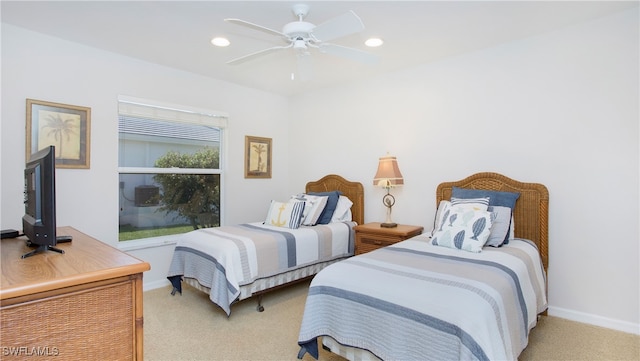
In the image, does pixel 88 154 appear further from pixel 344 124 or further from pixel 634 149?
pixel 634 149

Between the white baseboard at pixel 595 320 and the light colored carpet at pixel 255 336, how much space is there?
6 cm

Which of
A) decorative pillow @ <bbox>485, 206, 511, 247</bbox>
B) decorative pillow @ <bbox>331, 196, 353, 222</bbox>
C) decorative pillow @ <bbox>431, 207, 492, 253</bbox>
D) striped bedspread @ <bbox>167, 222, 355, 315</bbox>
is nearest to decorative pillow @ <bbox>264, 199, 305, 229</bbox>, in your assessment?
striped bedspread @ <bbox>167, 222, 355, 315</bbox>

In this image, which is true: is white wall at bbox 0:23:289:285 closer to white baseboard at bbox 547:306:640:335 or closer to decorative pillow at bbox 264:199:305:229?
decorative pillow at bbox 264:199:305:229

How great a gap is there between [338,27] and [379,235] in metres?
2.04

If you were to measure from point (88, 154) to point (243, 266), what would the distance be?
1.87 m

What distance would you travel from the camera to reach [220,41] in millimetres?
3035

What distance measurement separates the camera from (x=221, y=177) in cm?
432

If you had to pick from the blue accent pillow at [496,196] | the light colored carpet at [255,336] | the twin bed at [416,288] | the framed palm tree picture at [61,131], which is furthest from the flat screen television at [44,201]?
the blue accent pillow at [496,196]

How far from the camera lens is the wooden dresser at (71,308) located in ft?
3.40

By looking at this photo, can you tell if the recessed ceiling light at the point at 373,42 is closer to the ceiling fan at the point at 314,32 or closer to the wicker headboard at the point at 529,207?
the ceiling fan at the point at 314,32

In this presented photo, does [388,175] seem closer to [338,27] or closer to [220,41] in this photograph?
[338,27]

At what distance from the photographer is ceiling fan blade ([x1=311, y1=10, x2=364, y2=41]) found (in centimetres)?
197

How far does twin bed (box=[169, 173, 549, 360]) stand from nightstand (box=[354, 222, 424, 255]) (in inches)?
13.9

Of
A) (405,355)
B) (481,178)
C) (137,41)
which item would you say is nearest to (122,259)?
(405,355)
